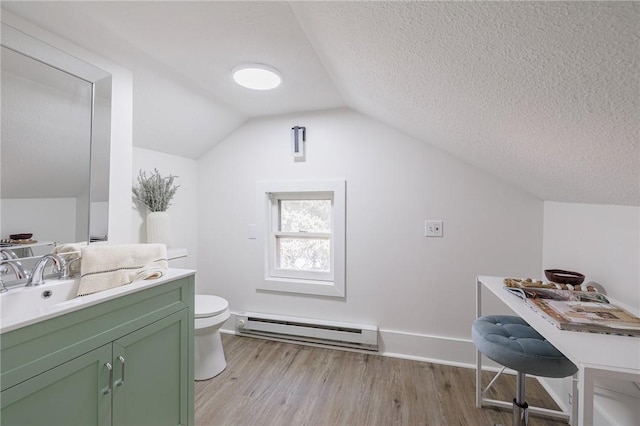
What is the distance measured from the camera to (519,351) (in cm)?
115

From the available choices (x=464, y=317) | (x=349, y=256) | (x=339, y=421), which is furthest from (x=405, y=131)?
(x=339, y=421)

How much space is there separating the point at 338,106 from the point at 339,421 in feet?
7.39

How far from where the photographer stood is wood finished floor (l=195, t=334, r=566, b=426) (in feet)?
5.28

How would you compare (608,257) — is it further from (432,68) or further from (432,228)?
(432,68)

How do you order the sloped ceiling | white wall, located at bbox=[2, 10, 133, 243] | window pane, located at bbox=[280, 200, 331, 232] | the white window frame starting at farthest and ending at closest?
window pane, located at bbox=[280, 200, 331, 232]
the white window frame
white wall, located at bbox=[2, 10, 133, 243]
the sloped ceiling

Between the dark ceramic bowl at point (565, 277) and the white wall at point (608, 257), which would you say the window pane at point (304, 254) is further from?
the white wall at point (608, 257)

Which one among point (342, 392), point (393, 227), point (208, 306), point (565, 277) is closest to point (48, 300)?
point (208, 306)

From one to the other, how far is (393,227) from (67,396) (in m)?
2.06

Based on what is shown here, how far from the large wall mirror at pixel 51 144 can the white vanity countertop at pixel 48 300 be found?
11.2 inches

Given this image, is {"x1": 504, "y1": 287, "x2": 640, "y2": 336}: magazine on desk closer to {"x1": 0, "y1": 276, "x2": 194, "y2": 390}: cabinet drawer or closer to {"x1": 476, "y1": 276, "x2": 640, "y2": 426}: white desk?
{"x1": 476, "y1": 276, "x2": 640, "y2": 426}: white desk

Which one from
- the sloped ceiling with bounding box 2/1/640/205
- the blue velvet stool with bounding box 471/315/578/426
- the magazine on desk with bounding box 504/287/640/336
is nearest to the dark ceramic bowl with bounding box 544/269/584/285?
the magazine on desk with bounding box 504/287/640/336

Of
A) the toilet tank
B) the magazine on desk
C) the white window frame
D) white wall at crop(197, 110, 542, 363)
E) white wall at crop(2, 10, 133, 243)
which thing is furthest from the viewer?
the white window frame

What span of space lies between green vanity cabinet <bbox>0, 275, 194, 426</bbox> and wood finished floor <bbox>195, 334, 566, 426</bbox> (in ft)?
1.28

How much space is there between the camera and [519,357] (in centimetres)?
113
